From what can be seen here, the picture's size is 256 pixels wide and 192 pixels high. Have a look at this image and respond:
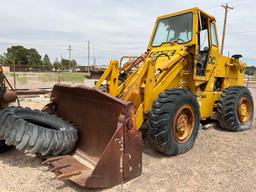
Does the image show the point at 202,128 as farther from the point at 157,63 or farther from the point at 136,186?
the point at 136,186

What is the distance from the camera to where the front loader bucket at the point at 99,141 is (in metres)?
2.94

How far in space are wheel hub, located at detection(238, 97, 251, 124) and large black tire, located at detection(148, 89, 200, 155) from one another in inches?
95.5

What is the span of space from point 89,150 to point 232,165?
2237 mm

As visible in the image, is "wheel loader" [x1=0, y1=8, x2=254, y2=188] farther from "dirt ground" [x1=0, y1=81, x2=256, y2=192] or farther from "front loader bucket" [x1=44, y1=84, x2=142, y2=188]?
"dirt ground" [x1=0, y1=81, x2=256, y2=192]

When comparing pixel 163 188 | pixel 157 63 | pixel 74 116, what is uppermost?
pixel 157 63

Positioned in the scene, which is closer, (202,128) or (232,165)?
(232,165)

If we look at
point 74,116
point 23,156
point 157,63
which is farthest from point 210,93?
point 23,156

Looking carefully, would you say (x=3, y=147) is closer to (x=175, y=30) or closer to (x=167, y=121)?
(x=167, y=121)

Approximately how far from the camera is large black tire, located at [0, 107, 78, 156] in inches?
127

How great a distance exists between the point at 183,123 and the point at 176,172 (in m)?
0.99

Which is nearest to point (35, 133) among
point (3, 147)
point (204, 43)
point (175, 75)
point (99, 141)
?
point (99, 141)

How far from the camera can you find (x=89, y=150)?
3.79 m

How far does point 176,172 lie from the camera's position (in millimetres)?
3576

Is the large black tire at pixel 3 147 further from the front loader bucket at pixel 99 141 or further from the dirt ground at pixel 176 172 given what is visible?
the front loader bucket at pixel 99 141
